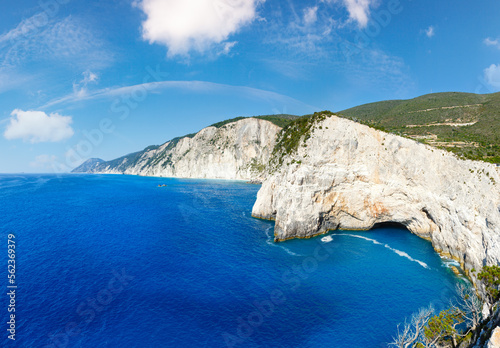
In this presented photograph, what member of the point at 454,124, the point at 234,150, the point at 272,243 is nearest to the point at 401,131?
the point at 454,124

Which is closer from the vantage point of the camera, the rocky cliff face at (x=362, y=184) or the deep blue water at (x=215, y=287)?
the deep blue water at (x=215, y=287)

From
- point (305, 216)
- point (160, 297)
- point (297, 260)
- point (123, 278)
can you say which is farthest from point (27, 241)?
point (305, 216)

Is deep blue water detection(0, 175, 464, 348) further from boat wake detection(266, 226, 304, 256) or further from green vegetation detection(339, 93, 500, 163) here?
green vegetation detection(339, 93, 500, 163)

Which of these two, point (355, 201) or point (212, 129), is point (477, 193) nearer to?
point (355, 201)

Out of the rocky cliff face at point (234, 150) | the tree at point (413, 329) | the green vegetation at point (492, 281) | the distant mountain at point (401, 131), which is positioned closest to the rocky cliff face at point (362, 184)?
the distant mountain at point (401, 131)

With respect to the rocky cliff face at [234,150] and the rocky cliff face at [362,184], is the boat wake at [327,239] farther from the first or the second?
the rocky cliff face at [234,150]

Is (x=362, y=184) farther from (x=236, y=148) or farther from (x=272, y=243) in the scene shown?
(x=236, y=148)
